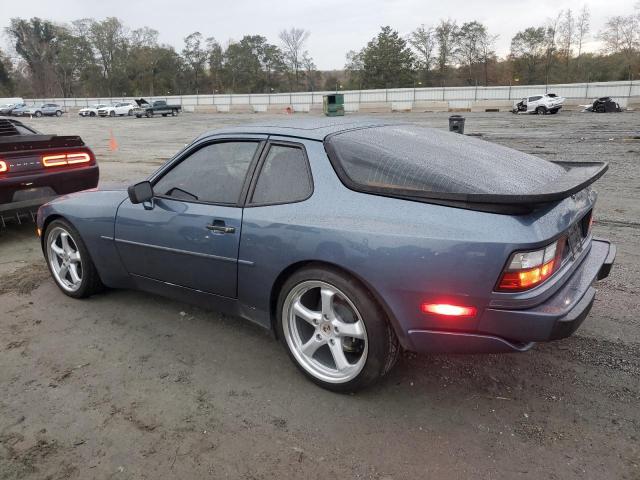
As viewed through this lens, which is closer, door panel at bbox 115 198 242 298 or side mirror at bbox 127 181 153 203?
door panel at bbox 115 198 242 298

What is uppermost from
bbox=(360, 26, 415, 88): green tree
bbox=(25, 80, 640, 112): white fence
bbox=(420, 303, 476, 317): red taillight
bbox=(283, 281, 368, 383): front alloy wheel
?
bbox=(360, 26, 415, 88): green tree

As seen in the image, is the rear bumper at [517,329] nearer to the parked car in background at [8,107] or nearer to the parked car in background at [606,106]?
the parked car in background at [606,106]

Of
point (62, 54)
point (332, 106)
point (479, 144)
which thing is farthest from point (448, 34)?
point (479, 144)

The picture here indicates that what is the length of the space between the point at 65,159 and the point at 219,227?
402 cm

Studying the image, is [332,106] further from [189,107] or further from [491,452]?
[491,452]

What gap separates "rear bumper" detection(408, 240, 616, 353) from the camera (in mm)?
2211

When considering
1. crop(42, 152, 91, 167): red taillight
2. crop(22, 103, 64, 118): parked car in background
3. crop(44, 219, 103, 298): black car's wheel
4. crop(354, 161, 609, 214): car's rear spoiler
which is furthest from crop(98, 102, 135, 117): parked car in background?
crop(354, 161, 609, 214): car's rear spoiler

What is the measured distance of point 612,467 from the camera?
2.11 meters

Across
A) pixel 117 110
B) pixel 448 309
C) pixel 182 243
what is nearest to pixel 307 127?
pixel 182 243

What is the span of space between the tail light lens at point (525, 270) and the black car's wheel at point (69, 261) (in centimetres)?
317

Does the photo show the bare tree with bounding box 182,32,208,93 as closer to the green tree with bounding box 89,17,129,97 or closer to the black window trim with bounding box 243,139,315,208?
the green tree with bounding box 89,17,129,97

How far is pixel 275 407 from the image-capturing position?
2.62 m

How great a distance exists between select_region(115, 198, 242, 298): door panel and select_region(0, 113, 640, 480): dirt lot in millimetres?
452

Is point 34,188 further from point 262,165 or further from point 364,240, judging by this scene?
point 364,240
